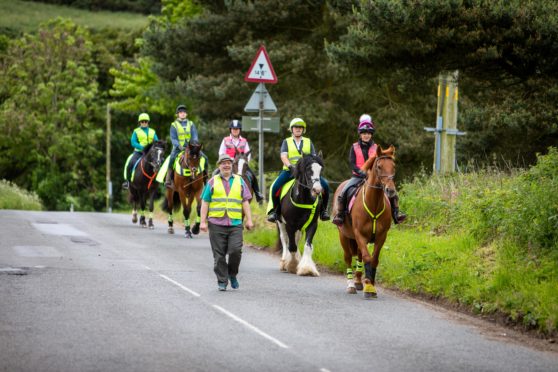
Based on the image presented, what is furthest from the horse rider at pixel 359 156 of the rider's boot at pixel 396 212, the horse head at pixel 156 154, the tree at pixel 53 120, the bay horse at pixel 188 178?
the tree at pixel 53 120

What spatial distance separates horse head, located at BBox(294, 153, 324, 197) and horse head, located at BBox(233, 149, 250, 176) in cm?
433

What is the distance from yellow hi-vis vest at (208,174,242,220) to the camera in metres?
14.0

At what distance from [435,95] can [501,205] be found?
25.1 metres

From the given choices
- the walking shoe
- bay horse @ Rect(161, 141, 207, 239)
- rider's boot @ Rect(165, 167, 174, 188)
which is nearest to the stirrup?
the walking shoe

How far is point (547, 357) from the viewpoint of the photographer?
32.6 feet

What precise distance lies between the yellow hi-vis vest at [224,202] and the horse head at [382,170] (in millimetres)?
1927

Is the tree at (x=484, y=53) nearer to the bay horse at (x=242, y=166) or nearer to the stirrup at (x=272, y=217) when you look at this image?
the bay horse at (x=242, y=166)

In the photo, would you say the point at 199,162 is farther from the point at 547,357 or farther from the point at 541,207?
the point at 547,357

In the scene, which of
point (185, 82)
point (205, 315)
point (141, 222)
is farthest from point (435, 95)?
point (205, 315)

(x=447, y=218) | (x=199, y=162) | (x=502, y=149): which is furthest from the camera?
(x=502, y=149)

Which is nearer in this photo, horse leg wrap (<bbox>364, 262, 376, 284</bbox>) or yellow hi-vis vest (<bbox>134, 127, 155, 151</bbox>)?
horse leg wrap (<bbox>364, 262, 376, 284</bbox>)

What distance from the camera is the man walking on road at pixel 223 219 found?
13945 mm

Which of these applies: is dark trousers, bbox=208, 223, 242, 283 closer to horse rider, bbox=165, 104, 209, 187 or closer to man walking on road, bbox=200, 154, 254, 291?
man walking on road, bbox=200, 154, 254, 291

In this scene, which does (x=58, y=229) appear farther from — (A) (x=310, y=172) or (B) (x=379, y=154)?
(B) (x=379, y=154)
